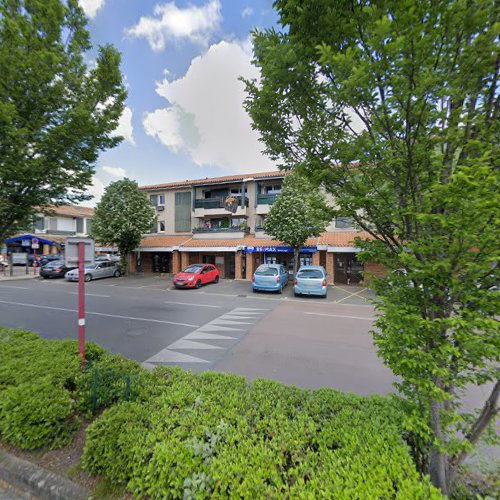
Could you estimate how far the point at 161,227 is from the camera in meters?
24.0

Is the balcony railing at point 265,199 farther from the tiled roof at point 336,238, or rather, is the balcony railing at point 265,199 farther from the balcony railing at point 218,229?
the tiled roof at point 336,238

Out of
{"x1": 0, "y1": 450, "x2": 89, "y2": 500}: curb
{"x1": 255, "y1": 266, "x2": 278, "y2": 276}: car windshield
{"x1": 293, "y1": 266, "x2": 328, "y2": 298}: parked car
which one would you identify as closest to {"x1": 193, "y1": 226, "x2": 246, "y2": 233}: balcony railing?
{"x1": 255, "y1": 266, "x2": 278, "y2": 276}: car windshield

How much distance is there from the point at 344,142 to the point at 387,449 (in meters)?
2.48

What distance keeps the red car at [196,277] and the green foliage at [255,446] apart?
13.1 m

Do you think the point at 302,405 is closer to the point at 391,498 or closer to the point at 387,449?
the point at 387,449

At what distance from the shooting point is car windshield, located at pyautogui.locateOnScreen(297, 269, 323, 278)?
42.7 ft

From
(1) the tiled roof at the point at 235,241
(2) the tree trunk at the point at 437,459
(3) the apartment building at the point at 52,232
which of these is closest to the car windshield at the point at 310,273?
(1) the tiled roof at the point at 235,241

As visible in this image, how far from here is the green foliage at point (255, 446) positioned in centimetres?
170

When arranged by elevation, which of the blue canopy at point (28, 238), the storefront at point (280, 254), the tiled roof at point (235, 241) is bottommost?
the storefront at point (280, 254)

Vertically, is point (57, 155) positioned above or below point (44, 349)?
above

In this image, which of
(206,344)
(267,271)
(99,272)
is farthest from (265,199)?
(206,344)

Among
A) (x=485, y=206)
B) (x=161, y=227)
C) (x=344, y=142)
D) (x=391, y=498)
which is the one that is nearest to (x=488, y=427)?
(x=391, y=498)

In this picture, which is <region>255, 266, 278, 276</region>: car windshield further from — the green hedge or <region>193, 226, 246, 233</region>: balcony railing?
A: the green hedge

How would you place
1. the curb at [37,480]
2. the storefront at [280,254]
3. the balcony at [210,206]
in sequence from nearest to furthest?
1. the curb at [37,480]
2. the storefront at [280,254]
3. the balcony at [210,206]
